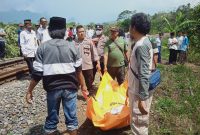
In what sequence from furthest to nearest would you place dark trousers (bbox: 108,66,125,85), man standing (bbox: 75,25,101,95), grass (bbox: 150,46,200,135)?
dark trousers (bbox: 108,66,125,85) → man standing (bbox: 75,25,101,95) → grass (bbox: 150,46,200,135)

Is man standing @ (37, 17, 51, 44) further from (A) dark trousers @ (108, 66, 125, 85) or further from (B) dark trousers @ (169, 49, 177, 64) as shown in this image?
(B) dark trousers @ (169, 49, 177, 64)

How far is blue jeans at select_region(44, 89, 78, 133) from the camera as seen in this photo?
524 cm

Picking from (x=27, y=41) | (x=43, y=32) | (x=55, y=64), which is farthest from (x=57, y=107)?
(x=27, y=41)

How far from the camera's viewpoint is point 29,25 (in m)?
11.3

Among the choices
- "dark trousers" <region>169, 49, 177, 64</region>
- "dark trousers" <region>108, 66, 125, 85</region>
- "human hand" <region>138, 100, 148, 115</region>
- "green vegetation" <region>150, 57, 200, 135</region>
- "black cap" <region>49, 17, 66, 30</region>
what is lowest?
"dark trousers" <region>169, 49, 177, 64</region>

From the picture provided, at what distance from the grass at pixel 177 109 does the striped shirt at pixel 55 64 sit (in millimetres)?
2438

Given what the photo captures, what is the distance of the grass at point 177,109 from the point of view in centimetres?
711

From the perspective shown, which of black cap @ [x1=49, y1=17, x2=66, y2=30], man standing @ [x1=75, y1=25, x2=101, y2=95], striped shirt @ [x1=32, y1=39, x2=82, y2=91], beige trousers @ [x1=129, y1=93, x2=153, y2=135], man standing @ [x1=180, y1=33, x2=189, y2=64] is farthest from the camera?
man standing @ [x1=180, y1=33, x2=189, y2=64]

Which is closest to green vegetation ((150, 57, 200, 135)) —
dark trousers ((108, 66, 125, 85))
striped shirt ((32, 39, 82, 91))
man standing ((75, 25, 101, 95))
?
dark trousers ((108, 66, 125, 85))

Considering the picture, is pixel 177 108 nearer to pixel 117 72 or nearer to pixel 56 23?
pixel 117 72

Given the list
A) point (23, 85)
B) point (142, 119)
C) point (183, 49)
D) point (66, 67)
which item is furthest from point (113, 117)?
point (183, 49)

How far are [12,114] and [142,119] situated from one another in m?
3.47

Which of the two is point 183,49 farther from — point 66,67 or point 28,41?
point 66,67

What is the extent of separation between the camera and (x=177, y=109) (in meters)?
8.27
